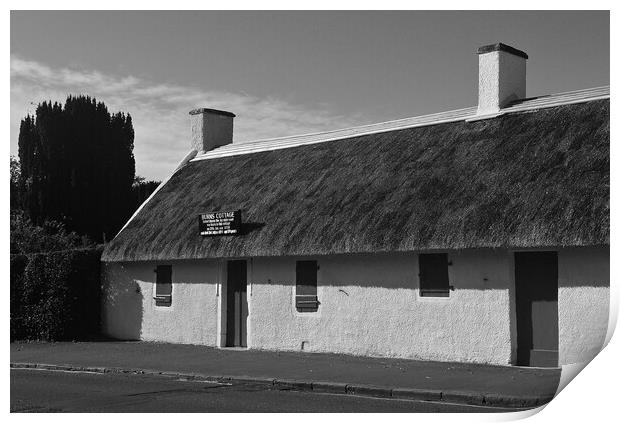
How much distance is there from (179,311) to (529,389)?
11127 mm

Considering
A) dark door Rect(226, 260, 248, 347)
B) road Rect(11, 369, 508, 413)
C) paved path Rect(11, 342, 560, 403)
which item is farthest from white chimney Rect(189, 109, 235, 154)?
road Rect(11, 369, 508, 413)

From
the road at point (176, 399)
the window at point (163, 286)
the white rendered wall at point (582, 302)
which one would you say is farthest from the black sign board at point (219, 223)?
the white rendered wall at point (582, 302)

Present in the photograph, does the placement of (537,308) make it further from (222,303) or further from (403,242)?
(222,303)

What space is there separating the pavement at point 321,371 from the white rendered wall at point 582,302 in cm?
66

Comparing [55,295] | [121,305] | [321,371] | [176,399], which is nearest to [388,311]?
[321,371]

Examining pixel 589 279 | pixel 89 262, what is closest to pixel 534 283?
pixel 589 279

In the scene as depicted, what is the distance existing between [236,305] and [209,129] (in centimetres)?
783

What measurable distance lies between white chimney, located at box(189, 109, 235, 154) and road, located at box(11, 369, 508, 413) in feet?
40.3

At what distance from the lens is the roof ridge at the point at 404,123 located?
17547mm

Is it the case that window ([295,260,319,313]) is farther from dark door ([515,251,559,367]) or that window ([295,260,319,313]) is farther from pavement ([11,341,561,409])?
dark door ([515,251,559,367])

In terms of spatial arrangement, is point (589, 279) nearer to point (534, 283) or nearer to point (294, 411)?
point (534, 283)

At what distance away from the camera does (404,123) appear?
2056 centimetres

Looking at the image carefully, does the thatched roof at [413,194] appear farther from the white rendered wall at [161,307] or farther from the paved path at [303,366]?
the paved path at [303,366]
